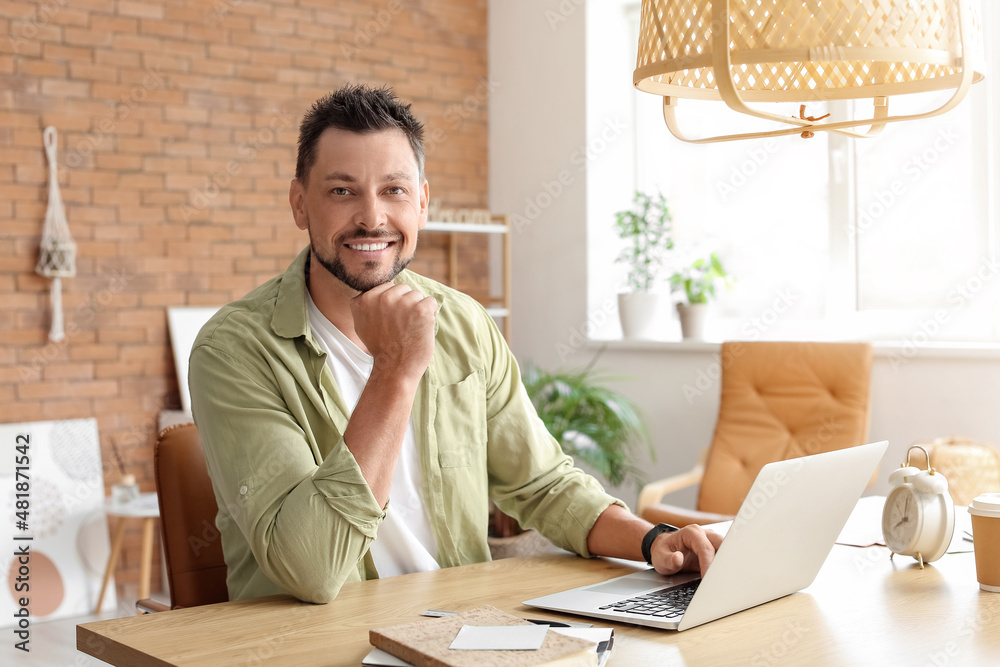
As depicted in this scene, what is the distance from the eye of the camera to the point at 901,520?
65.1 inches

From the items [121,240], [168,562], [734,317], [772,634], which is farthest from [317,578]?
[734,317]

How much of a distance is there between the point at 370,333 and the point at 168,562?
56 cm

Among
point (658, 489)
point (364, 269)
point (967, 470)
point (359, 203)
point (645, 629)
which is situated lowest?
point (658, 489)

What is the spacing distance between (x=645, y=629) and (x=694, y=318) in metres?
3.16

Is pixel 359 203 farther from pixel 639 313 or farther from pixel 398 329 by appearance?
pixel 639 313

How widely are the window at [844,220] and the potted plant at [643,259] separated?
0.72 feet

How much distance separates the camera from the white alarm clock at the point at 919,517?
5.30ft

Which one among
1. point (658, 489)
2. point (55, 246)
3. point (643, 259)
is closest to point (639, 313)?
point (643, 259)

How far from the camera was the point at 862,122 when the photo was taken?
1.49m

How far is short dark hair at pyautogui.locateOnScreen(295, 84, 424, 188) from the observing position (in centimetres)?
177

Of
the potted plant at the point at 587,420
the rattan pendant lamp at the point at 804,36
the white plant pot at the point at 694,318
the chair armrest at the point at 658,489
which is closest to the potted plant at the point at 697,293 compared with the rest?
the white plant pot at the point at 694,318

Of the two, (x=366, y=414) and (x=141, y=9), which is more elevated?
(x=141, y=9)

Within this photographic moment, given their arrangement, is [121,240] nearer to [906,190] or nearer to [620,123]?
[620,123]

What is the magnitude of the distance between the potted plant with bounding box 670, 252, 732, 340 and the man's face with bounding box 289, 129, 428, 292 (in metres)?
2.71
